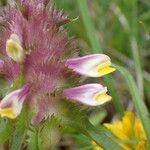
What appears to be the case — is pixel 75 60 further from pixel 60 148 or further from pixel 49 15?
pixel 60 148

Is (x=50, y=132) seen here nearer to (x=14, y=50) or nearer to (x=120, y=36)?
(x=14, y=50)

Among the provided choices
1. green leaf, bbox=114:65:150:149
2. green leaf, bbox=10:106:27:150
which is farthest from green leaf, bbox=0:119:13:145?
green leaf, bbox=114:65:150:149

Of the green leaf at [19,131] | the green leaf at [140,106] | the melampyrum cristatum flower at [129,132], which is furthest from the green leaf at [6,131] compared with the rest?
the melampyrum cristatum flower at [129,132]

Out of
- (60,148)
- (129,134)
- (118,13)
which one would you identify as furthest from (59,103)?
(118,13)

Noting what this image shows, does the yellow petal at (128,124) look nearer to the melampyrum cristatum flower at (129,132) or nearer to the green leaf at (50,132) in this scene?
the melampyrum cristatum flower at (129,132)

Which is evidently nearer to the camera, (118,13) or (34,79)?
(34,79)

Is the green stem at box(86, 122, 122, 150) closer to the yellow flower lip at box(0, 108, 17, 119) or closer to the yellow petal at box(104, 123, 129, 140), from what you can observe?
the yellow flower lip at box(0, 108, 17, 119)
